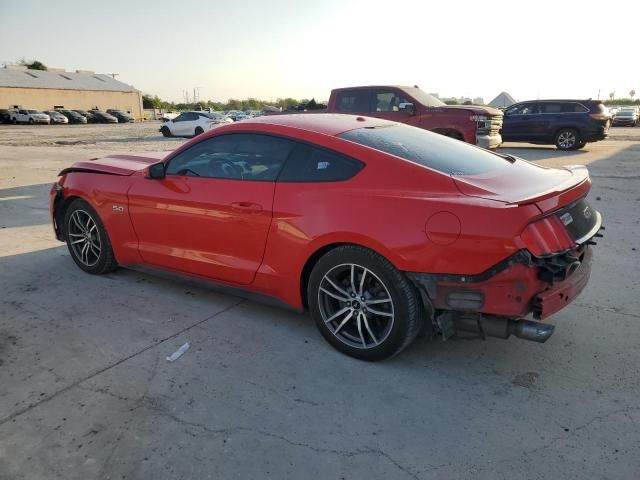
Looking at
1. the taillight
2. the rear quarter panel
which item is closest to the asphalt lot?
the rear quarter panel

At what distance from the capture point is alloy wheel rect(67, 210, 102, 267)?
4762 mm

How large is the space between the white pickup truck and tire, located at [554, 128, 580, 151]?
49.0m

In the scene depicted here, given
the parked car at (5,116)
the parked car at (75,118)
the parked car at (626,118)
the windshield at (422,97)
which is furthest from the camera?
the parked car at (75,118)

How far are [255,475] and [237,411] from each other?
20.1 inches

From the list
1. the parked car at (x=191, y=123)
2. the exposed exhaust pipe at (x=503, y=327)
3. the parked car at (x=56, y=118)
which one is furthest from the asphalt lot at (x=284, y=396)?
the parked car at (x=56, y=118)

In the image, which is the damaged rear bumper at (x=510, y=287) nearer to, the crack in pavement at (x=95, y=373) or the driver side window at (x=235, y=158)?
the driver side window at (x=235, y=158)

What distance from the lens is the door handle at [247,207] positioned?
139 inches

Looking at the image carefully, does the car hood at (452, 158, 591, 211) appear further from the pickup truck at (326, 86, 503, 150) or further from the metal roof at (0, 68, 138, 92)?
the metal roof at (0, 68, 138, 92)

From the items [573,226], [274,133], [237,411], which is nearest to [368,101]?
[274,133]

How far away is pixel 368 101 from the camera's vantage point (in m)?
11.8

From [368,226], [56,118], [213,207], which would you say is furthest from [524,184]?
[56,118]

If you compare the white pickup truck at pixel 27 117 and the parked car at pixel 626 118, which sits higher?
the parked car at pixel 626 118

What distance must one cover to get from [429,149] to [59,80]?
7789 cm

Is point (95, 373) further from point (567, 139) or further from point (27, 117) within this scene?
point (27, 117)
